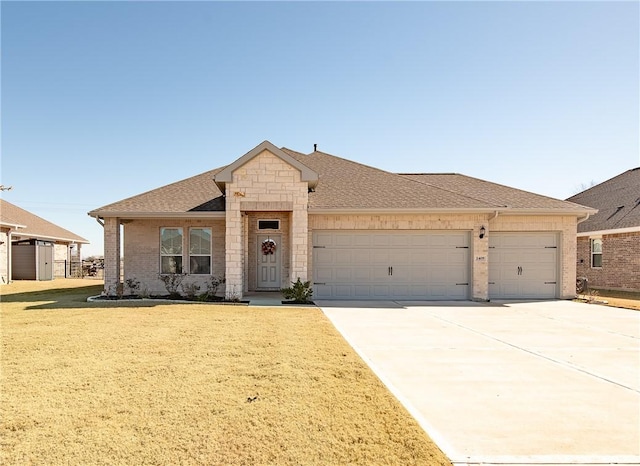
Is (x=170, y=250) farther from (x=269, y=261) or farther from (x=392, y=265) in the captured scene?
(x=392, y=265)

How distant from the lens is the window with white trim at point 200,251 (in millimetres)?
14250

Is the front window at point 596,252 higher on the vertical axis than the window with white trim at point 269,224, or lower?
lower

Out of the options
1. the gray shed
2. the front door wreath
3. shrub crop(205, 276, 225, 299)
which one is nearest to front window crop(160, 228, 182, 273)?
shrub crop(205, 276, 225, 299)

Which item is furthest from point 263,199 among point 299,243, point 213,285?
point 213,285

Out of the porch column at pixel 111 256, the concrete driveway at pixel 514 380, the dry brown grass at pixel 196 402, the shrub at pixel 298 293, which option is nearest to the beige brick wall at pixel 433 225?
the shrub at pixel 298 293

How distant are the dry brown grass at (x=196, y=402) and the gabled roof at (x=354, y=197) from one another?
6309 mm

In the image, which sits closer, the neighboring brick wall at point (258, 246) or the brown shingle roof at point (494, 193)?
the brown shingle roof at point (494, 193)

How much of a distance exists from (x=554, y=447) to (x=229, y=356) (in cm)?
421

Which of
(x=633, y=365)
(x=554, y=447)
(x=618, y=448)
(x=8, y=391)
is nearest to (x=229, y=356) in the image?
(x=8, y=391)

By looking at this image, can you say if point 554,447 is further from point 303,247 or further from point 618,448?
point 303,247

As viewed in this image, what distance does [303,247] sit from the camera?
12508mm

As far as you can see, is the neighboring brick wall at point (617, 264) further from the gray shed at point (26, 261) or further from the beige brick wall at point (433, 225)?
the gray shed at point (26, 261)

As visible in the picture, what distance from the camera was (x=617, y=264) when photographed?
17344mm

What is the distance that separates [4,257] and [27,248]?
2309mm
